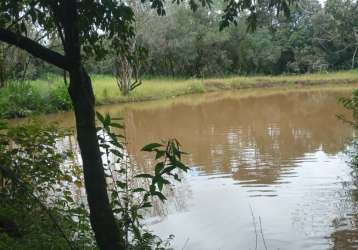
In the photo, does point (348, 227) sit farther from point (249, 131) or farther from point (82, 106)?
point (249, 131)

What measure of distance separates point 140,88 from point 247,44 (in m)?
11.9

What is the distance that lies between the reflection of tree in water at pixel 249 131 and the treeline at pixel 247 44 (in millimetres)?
10254

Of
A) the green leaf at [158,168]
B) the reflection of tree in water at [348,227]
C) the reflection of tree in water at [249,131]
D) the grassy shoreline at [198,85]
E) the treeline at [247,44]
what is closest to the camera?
the green leaf at [158,168]

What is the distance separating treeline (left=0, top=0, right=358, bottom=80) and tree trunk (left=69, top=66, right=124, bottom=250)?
2620 cm

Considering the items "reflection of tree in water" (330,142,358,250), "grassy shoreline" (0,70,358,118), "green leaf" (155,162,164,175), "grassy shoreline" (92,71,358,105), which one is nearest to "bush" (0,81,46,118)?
"grassy shoreline" (0,70,358,118)

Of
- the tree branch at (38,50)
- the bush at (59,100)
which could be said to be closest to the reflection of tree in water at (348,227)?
the tree branch at (38,50)

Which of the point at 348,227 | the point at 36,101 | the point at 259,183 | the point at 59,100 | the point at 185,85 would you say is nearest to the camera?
the point at 348,227

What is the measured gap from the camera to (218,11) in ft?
105

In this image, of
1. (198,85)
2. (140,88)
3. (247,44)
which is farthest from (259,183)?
(247,44)

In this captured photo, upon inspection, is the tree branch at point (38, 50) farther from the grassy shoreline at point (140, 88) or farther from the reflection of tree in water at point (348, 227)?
the grassy shoreline at point (140, 88)

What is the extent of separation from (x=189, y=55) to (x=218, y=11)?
3.79m

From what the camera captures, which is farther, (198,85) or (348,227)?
(198,85)

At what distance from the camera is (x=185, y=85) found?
25.1 metres

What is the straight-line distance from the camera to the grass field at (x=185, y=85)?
2058 centimetres
